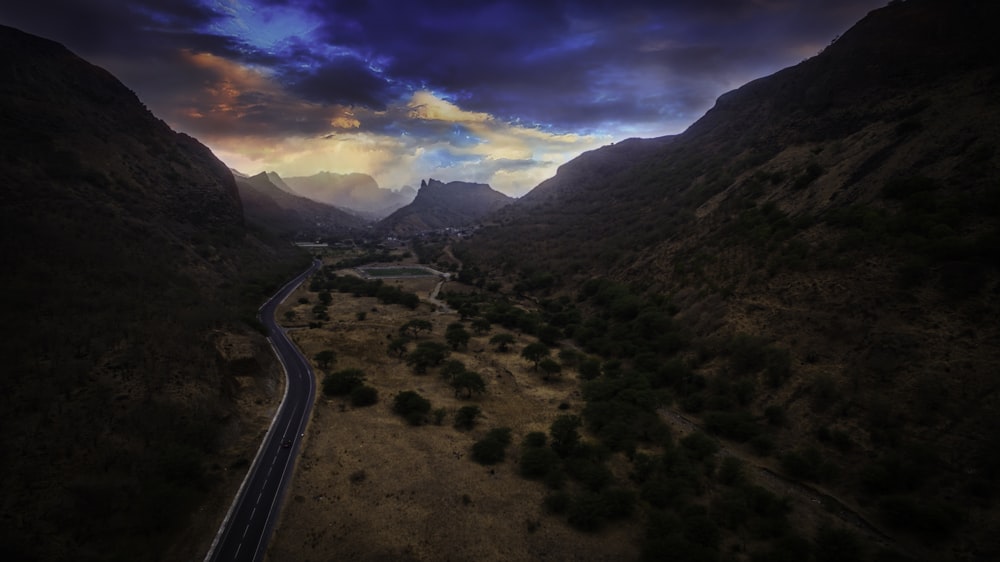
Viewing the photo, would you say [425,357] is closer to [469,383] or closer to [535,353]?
[469,383]

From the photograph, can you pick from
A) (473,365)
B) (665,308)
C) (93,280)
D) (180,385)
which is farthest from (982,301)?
(93,280)

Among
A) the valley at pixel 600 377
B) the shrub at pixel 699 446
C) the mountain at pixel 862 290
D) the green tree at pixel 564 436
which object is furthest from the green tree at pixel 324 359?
the shrub at pixel 699 446

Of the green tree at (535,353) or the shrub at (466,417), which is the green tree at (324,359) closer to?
the shrub at (466,417)

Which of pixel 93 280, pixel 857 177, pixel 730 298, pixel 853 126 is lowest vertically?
pixel 730 298

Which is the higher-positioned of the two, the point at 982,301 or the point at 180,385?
the point at 982,301

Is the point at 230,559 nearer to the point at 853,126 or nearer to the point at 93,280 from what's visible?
the point at 93,280

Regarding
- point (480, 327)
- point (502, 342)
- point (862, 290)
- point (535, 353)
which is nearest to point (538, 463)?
point (535, 353)
